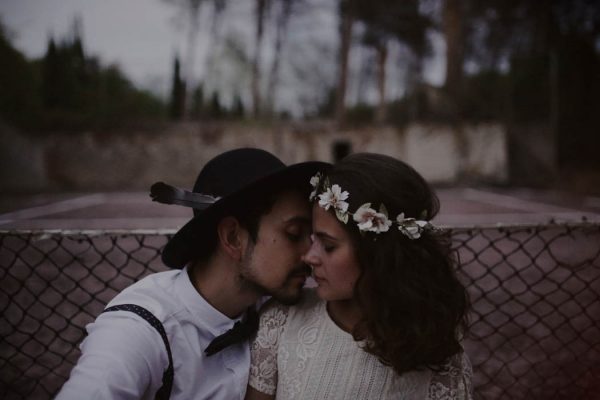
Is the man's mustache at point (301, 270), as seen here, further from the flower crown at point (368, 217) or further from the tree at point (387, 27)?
the tree at point (387, 27)

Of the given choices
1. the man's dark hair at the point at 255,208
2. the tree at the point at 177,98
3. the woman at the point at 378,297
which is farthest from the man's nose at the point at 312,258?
the tree at the point at 177,98

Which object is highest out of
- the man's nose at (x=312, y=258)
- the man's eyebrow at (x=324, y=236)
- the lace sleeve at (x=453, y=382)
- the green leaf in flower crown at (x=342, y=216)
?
the green leaf in flower crown at (x=342, y=216)

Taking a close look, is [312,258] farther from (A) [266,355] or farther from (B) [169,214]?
(B) [169,214]

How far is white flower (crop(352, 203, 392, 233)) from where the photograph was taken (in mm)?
1445

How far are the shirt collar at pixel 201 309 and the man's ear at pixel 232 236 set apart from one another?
0.65 ft

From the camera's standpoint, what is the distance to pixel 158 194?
1.54 m

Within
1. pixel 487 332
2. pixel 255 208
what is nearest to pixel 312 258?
pixel 255 208

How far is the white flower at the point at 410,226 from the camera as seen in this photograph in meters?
1.47

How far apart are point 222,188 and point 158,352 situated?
62 centimetres

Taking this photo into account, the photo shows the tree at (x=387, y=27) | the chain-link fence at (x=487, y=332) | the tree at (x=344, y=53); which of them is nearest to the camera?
the chain-link fence at (x=487, y=332)

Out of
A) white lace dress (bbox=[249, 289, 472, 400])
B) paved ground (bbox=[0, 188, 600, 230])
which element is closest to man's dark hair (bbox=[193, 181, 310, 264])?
white lace dress (bbox=[249, 289, 472, 400])

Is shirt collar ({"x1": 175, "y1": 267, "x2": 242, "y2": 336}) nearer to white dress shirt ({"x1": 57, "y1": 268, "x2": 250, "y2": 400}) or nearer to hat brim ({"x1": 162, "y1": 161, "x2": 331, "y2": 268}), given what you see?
white dress shirt ({"x1": 57, "y1": 268, "x2": 250, "y2": 400})

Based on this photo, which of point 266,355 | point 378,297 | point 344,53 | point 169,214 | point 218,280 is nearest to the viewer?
point 378,297

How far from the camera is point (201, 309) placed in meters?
1.64
